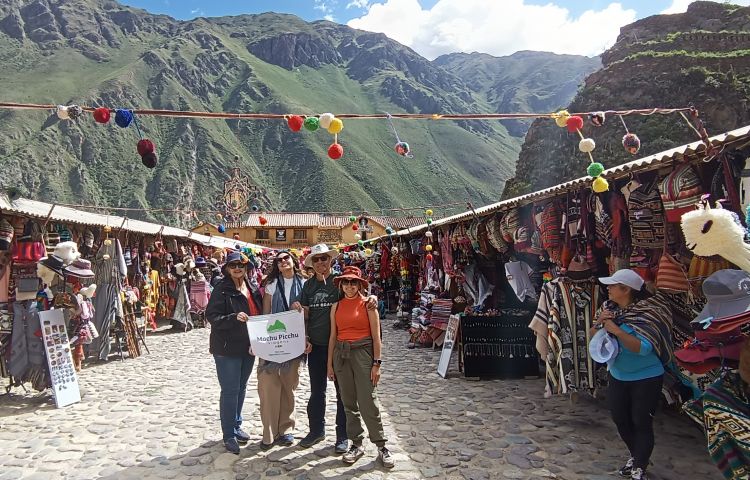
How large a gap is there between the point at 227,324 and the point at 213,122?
73997mm

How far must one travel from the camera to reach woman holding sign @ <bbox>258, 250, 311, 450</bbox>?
3.92m

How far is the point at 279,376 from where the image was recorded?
155 inches

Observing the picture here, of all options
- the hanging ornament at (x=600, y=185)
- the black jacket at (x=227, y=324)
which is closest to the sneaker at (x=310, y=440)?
the black jacket at (x=227, y=324)

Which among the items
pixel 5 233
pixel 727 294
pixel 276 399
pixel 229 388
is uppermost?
pixel 5 233

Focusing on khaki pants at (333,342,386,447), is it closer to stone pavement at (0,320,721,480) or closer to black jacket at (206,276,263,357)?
stone pavement at (0,320,721,480)

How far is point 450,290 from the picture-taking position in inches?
322

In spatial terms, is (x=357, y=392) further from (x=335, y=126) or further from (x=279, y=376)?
(x=335, y=126)

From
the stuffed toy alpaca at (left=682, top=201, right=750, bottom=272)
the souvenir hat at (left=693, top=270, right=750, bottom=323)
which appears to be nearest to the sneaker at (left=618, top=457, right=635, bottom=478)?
the souvenir hat at (left=693, top=270, right=750, bottom=323)

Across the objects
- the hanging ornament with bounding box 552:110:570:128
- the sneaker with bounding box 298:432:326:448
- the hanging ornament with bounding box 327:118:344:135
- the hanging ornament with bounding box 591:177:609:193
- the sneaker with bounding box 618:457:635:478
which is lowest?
the sneaker with bounding box 618:457:635:478

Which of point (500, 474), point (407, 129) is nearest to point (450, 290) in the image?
point (500, 474)

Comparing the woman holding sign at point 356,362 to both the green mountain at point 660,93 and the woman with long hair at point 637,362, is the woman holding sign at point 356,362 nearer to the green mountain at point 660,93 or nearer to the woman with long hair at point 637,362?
the woman with long hair at point 637,362

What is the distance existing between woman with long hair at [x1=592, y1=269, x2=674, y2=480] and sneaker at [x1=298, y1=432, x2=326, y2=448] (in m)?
2.36

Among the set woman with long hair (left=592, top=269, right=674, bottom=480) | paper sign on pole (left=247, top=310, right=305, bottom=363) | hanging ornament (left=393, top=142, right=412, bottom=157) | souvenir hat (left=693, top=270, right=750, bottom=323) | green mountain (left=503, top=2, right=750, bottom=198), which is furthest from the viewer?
green mountain (left=503, top=2, right=750, bottom=198)

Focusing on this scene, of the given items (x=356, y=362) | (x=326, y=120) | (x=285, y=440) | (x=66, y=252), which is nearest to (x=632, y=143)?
(x=326, y=120)
